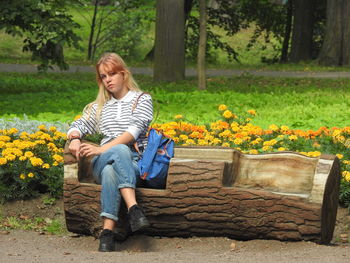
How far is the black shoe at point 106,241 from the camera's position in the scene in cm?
595

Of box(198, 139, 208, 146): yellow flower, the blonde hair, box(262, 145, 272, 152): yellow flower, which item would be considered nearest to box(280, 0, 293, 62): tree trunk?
box(198, 139, 208, 146): yellow flower

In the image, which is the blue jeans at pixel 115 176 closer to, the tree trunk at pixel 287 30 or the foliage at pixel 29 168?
the foliage at pixel 29 168

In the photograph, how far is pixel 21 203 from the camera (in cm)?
754

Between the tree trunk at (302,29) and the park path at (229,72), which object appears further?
the tree trunk at (302,29)

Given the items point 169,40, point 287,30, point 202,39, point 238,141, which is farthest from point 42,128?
point 287,30

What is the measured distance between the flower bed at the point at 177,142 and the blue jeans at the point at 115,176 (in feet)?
4.43

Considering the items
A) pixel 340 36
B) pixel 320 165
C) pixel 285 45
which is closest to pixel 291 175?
pixel 320 165

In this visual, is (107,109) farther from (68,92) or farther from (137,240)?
(68,92)

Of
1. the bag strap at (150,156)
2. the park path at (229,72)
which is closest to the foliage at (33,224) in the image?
the bag strap at (150,156)

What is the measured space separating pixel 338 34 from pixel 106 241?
2090 centimetres

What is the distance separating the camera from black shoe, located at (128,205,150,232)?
5.86 metres

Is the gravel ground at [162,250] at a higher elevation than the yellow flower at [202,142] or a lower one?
lower

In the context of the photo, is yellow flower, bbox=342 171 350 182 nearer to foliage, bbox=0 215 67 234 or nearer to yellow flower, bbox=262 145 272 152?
yellow flower, bbox=262 145 272 152

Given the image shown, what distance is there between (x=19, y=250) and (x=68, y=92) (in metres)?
10.2
